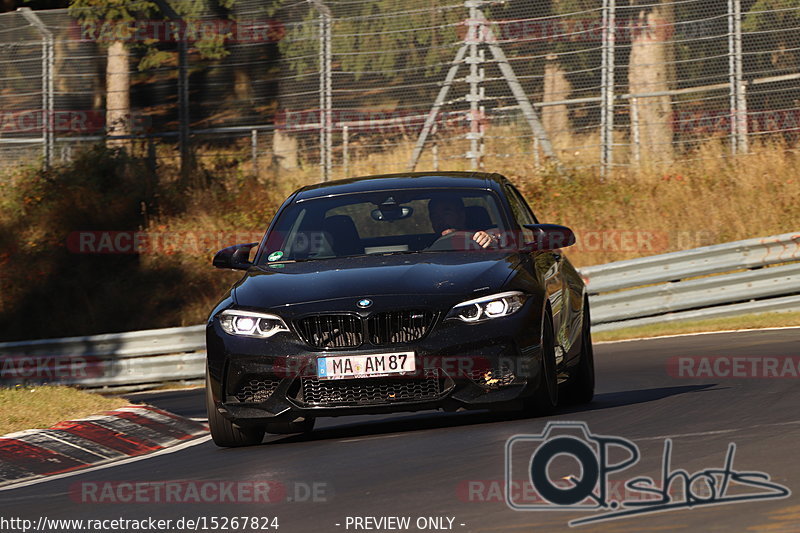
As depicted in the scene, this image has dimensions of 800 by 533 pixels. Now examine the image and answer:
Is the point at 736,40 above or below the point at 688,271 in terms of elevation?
above

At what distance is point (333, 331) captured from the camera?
857cm

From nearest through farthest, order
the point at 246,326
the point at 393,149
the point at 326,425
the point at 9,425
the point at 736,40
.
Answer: the point at 246,326 → the point at 9,425 → the point at 326,425 → the point at 736,40 → the point at 393,149

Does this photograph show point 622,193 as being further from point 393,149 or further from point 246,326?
point 246,326

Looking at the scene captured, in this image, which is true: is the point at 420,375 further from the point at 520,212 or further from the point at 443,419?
the point at 520,212

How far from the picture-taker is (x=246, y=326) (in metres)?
8.79

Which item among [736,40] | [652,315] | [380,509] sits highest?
[736,40]

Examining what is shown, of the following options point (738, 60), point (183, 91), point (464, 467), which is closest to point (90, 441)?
point (464, 467)

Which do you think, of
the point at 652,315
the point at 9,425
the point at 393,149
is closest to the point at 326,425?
the point at 9,425

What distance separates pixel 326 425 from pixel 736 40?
1392 cm

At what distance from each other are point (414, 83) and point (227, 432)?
15.8 metres

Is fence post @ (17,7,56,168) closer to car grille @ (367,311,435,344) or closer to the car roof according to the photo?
the car roof

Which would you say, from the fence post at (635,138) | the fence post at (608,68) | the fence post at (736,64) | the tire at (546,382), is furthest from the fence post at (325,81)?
the tire at (546,382)

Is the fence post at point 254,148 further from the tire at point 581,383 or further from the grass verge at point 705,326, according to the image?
the tire at point 581,383

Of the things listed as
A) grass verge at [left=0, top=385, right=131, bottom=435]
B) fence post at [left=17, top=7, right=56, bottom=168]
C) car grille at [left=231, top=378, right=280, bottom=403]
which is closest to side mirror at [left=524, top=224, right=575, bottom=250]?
car grille at [left=231, top=378, right=280, bottom=403]
